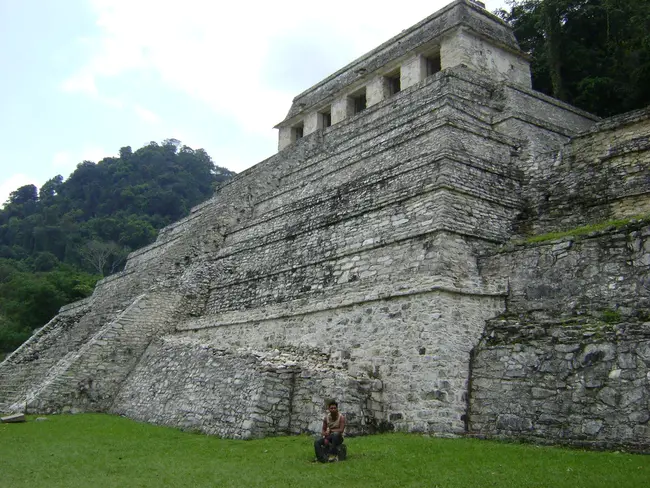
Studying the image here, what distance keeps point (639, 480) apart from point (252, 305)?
33.5 ft

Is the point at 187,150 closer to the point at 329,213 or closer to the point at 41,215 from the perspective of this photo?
the point at 41,215

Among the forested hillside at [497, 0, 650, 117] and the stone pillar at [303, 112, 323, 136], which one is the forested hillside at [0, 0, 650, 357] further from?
the stone pillar at [303, 112, 323, 136]

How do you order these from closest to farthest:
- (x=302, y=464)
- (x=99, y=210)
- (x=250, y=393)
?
(x=302, y=464) → (x=250, y=393) → (x=99, y=210)

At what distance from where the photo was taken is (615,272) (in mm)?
9023

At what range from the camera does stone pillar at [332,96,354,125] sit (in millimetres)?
23219

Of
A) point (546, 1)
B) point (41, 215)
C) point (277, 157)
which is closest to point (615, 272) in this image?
point (277, 157)

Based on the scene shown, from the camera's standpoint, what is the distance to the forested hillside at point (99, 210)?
174 feet

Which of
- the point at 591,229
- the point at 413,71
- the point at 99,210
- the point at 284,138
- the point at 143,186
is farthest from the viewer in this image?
the point at 99,210

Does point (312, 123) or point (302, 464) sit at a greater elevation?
point (312, 123)

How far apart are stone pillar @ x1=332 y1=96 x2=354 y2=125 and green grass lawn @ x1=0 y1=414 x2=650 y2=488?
15.7 meters

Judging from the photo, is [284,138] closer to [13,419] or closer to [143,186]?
[13,419]

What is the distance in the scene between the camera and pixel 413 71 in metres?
20.6

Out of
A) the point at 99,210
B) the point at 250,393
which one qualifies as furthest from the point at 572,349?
the point at 99,210

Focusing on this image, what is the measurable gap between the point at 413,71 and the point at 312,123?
18.9 ft
